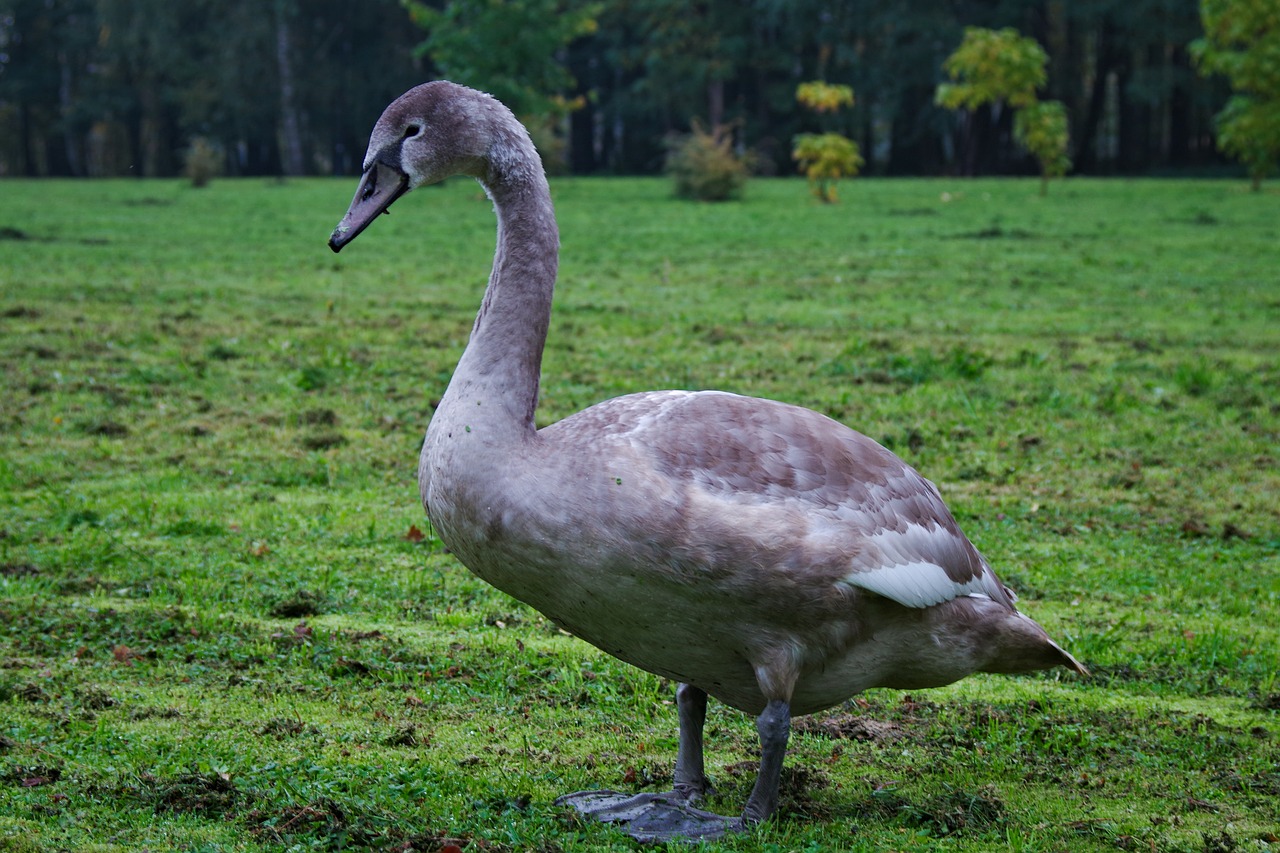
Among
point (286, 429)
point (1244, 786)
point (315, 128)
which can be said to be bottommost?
point (1244, 786)

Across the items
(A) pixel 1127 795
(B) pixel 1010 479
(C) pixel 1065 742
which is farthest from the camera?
(B) pixel 1010 479

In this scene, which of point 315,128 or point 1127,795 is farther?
point 315,128

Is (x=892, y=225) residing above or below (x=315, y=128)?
below

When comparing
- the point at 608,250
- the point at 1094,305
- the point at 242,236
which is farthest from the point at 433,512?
the point at 242,236

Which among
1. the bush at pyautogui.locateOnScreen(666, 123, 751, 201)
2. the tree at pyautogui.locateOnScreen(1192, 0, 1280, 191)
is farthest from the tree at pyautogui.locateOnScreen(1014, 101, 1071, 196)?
the bush at pyautogui.locateOnScreen(666, 123, 751, 201)

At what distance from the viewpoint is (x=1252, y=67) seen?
3372 cm

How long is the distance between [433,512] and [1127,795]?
253cm

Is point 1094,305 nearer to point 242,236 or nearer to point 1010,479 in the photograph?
point 1010,479

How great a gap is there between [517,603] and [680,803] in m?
2.22

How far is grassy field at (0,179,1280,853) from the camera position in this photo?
4.33 m

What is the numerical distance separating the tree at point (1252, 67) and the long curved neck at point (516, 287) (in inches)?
1342

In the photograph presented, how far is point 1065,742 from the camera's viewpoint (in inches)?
197

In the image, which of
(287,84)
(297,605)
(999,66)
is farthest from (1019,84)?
(297,605)

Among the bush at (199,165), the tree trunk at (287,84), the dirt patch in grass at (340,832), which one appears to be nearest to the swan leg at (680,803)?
the dirt patch in grass at (340,832)
